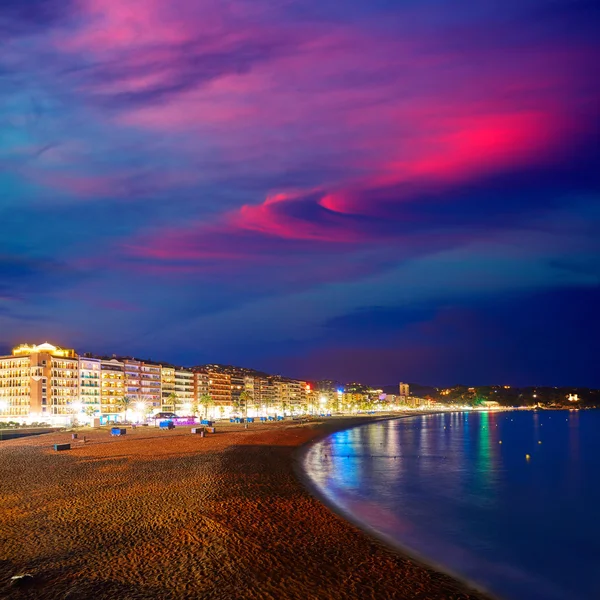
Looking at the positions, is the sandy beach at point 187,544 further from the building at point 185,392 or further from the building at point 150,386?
the building at point 185,392

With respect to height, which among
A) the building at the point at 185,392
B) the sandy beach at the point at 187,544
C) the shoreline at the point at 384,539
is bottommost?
the building at the point at 185,392

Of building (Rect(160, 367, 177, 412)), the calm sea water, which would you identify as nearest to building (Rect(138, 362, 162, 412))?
building (Rect(160, 367, 177, 412))

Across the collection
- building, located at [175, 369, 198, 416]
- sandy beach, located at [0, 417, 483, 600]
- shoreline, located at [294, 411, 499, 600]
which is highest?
sandy beach, located at [0, 417, 483, 600]

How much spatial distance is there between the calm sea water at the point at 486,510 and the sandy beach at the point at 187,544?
3.15m

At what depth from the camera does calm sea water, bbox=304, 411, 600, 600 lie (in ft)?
68.1

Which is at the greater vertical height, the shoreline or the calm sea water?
the shoreline

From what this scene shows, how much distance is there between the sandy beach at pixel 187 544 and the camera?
47.8 feet

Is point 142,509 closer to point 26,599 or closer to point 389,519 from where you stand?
point 26,599

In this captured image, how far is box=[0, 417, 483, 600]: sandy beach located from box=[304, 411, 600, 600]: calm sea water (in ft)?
10.3

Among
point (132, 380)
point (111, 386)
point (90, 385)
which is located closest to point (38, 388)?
point (90, 385)

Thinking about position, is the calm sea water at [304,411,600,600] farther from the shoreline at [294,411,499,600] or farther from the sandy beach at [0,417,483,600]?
the sandy beach at [0,417,483,600]

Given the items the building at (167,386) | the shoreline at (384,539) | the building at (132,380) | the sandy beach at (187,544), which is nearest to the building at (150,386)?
the building at (132,380)

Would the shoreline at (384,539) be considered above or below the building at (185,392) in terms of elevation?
above

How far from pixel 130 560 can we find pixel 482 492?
28.2 meters
